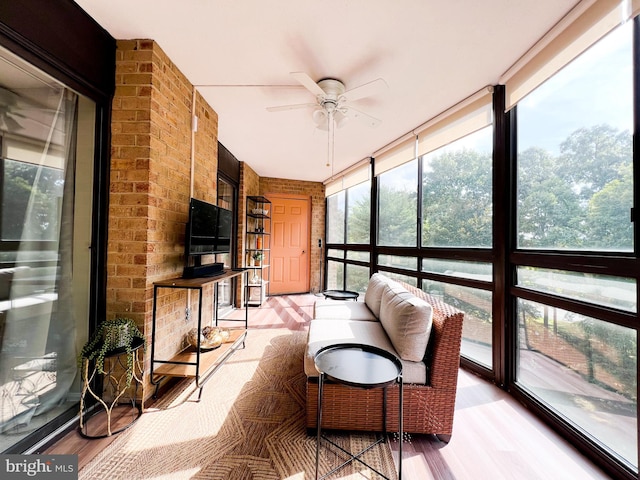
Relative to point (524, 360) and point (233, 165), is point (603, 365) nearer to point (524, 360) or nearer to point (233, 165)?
point (524, 360)

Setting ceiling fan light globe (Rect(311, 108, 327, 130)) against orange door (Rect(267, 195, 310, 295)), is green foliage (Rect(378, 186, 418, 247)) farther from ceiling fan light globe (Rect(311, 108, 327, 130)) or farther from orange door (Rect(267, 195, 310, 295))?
orange door (Rect(267, 195, 310, 295))

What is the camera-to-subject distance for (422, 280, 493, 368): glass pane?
7.71 ft

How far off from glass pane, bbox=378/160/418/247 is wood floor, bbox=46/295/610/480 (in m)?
1.80

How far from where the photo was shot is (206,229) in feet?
7.66

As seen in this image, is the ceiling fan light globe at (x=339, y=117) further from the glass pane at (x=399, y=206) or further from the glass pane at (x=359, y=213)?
the glass pane at (x=359, y=213)

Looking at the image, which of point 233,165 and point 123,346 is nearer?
point 123,346

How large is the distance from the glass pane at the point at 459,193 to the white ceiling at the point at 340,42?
1.51 feet

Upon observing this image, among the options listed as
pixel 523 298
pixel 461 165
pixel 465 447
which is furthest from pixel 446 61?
pixel 465 447

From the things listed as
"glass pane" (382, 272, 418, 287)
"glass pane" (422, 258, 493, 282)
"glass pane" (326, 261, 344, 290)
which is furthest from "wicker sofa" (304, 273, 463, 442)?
"glass pane" (326, 261, 344, 290)

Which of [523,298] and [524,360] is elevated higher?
[523,298]

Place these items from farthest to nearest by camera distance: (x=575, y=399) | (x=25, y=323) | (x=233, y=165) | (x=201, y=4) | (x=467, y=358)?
(x=233, y=165)
(x=467, y=358)
(x=575, y=399)
(x=201, y=4)
(x=25, y=323)

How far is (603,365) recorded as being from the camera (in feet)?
4.90

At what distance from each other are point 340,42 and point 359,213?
3.16 m

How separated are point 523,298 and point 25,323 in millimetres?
3146
